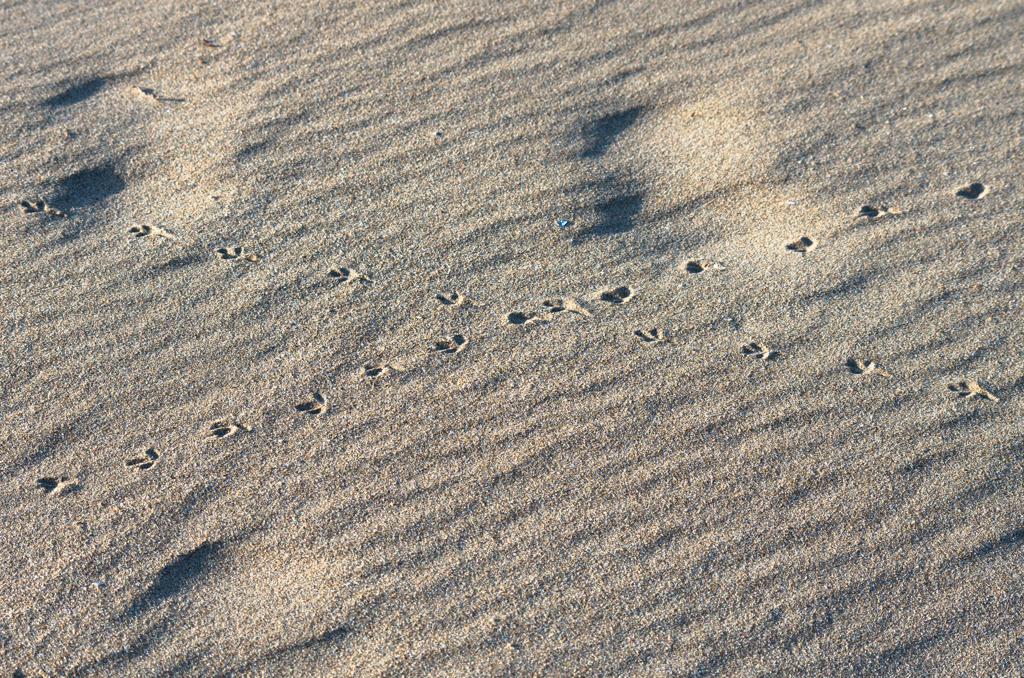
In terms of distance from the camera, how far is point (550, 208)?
2.50 m

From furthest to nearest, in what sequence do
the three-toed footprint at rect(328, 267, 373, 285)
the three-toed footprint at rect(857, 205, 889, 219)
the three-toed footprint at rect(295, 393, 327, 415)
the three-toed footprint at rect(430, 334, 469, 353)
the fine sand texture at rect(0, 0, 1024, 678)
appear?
the three-toed footprint at rect(857, 205, 889, 219), the three-toed footprint at rect(328, 267, 373, 285), the three-toed footprint at rect(430, 334, 469, 353), the three-toed footprint at rect(295, 393, 327, 415), the fine sand texture at rect(0, 0, 1024, 678)

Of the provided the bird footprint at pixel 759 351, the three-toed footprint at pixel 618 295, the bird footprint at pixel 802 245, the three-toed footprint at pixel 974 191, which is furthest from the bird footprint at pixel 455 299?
the three-toed footprint at pixel 974 191

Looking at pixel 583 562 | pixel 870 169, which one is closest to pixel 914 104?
pixel 870 169

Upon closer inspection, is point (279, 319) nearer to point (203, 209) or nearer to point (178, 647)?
point (203, 209)

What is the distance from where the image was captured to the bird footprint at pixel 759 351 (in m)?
2.21

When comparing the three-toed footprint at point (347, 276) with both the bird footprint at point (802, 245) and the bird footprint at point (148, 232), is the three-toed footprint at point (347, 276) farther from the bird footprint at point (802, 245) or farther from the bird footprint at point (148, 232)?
the bird footprint at point (802, 245)

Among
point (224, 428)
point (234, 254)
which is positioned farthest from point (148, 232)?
point (224, 428)

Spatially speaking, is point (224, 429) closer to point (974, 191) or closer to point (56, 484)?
point (56, 484)

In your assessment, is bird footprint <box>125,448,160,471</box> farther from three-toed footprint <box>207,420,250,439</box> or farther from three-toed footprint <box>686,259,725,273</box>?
three-toed footprint <box>686,259,725,273</box>

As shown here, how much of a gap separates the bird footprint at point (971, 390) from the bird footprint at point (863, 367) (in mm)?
170

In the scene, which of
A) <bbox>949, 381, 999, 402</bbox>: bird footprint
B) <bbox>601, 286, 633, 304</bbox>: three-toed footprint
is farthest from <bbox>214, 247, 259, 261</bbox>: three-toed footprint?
<bbox>949, 381, 999, 402</bbox>: bird footprint

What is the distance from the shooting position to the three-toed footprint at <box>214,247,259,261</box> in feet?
7.87

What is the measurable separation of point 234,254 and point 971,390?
6.74ft

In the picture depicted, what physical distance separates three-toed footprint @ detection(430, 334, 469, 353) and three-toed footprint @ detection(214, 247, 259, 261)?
61cm
